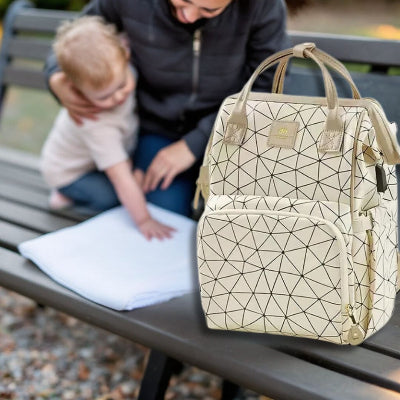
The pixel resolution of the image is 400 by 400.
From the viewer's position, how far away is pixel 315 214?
148 cm

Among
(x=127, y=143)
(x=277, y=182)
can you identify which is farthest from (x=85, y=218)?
(x=277, y=182)

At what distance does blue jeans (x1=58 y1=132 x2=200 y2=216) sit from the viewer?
7.89 ft

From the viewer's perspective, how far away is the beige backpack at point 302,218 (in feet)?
4.89

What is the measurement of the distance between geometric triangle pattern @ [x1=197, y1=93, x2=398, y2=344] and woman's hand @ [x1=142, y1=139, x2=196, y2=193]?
62 cm

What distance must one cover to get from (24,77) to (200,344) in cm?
191

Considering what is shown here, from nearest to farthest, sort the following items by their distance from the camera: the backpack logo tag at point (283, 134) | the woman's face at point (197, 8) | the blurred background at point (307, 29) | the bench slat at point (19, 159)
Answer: the backpack logo tag at point (283, 134) → the woman's face at point (197, 8) → the bench slat at point (19, 159) → the blurred background at point (307, 29)

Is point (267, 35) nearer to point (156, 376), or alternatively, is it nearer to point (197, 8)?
point (197, 8)

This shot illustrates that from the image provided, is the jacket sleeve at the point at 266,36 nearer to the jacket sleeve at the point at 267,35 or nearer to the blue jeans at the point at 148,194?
the jacket sleeve at the point at 267,35

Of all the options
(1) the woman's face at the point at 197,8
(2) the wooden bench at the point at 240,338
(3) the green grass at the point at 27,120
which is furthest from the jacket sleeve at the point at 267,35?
(3) the green grass at the point at 27,120

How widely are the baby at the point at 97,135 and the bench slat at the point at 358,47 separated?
2.17 feet

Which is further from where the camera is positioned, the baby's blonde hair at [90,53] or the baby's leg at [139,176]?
the baby's leg at [139,176]

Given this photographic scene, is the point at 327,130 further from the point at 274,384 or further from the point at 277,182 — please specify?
A: the point at 274,384

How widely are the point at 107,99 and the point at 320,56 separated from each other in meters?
0.84

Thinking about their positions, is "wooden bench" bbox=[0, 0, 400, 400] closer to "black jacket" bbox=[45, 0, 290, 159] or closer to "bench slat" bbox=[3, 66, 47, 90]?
"black jacket" bbox=[45, 0, 290, 159]
